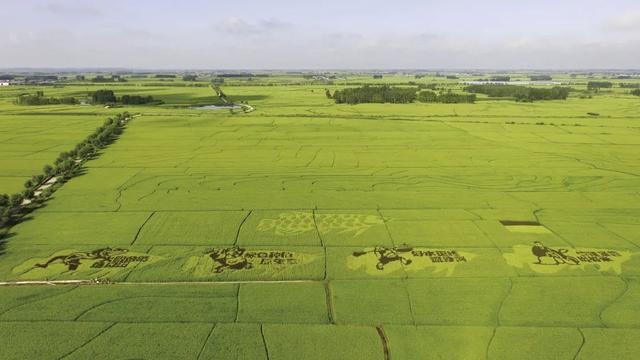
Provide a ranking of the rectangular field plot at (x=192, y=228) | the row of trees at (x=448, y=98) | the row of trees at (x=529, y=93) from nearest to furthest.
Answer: the rectangular field plot at (x=192, y=228) < the row of trees at (x=448, y=98) < the row of trees at (x=529, y=93)

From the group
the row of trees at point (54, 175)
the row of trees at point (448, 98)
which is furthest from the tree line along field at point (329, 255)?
the row of trees at point (448, 98)

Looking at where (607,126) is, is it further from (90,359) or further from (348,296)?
(90,359)

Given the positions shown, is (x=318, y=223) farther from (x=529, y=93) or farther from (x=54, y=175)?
(x=529, y=93)

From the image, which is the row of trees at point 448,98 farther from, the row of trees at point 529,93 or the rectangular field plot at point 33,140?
the rectangular field plot at point 33,140

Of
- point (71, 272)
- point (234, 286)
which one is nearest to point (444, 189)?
point (234, 286)

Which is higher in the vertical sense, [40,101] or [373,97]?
[373,97]

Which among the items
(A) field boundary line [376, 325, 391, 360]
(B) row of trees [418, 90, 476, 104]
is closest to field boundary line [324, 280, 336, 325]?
(A) field boundary line [376, 325, 391, 360]

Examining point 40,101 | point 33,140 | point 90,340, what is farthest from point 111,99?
point 90,340

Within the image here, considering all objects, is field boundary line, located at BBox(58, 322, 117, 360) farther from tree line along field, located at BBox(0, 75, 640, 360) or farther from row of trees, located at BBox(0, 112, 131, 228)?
row of trees, located at BBox(0, 112, 131, 228)
